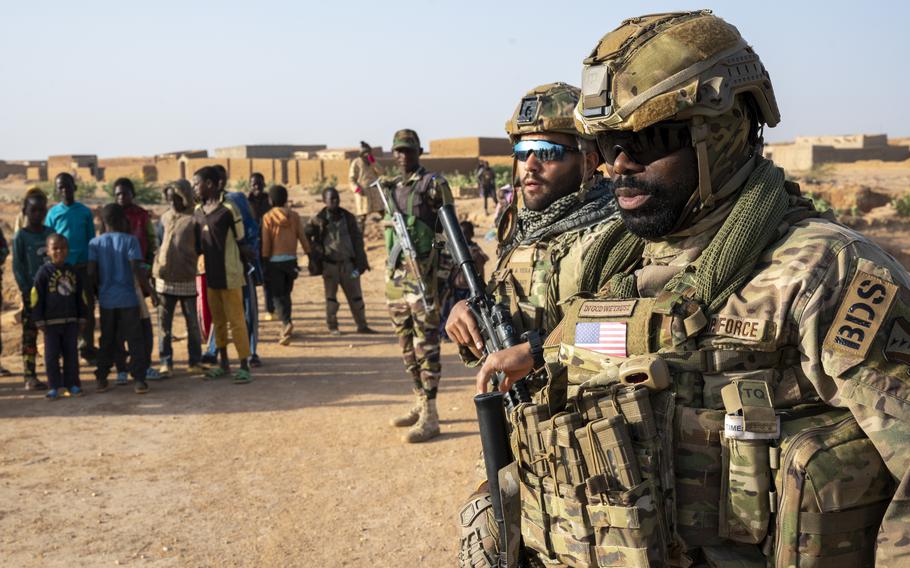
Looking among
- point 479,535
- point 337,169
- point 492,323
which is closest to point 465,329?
point 492,323

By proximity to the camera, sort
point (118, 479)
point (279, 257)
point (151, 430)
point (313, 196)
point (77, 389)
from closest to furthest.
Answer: point (118, 479) → point (151, 430) → point (77, 389) → point (279, 257) → point (313, 196)

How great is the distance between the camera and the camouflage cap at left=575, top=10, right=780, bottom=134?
6.57ft

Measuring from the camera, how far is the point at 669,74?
2.03 m

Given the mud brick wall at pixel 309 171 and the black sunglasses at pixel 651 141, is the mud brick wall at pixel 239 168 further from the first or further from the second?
the black sunglasses at pixel 651 141

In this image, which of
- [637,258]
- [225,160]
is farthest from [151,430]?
[225,160]

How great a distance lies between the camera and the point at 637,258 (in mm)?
2422

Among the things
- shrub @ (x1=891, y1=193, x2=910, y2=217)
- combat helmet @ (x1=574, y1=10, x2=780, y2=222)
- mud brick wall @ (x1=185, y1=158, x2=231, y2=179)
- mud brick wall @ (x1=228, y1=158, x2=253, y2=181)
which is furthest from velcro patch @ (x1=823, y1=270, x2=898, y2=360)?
mud brick wall @ (x1=228, y1=158, x2=253, y2=181)

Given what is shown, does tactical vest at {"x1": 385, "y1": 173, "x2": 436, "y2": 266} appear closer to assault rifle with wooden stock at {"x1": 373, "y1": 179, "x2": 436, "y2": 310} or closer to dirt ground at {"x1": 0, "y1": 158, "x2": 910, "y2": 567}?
assault rifle with wooden stock at {"x1": 373, "y1": 179, "x2": 436, "y2": 310}

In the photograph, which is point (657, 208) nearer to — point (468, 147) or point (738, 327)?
point (738, 327)

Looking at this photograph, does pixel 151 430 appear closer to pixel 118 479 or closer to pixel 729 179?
pixel 118 479

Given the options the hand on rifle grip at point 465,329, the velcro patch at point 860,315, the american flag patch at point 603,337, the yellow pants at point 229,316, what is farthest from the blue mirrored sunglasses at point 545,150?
the yellow pants at point 229,316

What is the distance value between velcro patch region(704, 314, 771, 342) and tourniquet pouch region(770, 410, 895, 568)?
0.70 feet

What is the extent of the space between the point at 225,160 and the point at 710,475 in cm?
4136

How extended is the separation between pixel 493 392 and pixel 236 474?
4.15m
